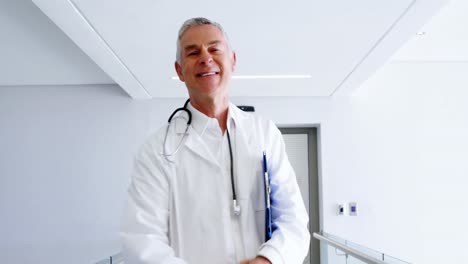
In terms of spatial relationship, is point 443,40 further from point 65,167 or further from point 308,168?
point 65,167

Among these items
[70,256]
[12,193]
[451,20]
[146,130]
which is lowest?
[70,256]

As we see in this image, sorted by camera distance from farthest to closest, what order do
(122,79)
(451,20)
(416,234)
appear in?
(416,234) → (122,79) → (451,20)

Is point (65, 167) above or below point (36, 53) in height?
below

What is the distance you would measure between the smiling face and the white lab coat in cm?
13

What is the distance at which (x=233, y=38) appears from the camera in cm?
341

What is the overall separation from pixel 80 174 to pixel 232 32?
318 centimetres

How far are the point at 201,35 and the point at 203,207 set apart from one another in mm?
459

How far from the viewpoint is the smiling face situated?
1.10 m

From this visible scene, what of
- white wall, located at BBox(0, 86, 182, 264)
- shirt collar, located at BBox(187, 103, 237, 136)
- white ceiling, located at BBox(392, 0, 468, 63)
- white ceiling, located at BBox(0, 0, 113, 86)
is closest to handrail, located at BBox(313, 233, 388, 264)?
shirt collar, located at BBox(187, 103, 237, 136)

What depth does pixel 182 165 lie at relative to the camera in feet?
3.65

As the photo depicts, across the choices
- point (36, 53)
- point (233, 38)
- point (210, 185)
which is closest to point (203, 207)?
point (210, 185)

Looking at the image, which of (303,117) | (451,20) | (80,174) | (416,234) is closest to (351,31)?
(451,20)

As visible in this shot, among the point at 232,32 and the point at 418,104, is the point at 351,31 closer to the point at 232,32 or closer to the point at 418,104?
→ the point at 232,32

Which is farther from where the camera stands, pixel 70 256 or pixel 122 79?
pixel 70 256
